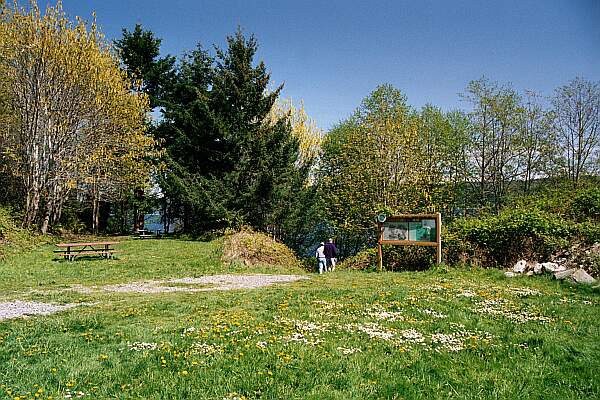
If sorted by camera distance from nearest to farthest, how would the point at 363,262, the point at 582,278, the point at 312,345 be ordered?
1. the point at 312,345
2. the point at 582,278
3. the point at 363,262

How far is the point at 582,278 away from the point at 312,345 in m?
9.43

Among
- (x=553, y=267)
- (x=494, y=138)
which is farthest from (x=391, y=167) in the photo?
(x=553, y=267)

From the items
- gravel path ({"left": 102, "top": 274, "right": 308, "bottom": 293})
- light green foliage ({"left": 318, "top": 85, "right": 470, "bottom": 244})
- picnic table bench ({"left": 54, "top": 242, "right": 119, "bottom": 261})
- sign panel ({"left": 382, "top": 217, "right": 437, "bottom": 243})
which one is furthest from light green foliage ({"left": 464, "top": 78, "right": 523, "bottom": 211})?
picnic table bench ({"left": 54, "top": 242, "right": 119, "bottom": 261})

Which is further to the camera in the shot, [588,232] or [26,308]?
[588,232]

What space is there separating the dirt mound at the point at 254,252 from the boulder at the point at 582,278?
1189 cm

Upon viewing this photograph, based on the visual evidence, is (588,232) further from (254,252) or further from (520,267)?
(254,252)

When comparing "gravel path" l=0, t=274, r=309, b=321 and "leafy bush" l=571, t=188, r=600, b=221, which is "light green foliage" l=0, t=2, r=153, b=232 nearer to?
"gravel path" l=0, t=274, r=309, b=321

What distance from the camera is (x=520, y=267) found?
600 inches

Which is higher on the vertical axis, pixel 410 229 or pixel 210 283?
pixel 410 229

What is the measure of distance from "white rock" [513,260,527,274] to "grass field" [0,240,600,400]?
9.54 feet

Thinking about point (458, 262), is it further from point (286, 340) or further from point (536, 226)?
point (286, 340)

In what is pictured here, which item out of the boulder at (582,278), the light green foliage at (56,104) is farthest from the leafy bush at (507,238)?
the light green foliage at (56,104)

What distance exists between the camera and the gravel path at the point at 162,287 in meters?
9.86

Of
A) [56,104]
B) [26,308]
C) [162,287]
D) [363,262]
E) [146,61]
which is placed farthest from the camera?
[146,61]
